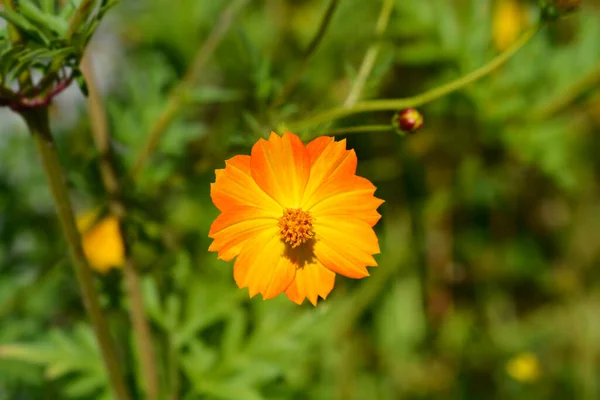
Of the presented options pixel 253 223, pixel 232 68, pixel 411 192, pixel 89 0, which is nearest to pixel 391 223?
pixel 411 192

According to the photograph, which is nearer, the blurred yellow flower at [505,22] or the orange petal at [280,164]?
the orange petal at [280,164]

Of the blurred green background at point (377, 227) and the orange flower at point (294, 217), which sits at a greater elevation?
the blurred green background at point (377, 227)

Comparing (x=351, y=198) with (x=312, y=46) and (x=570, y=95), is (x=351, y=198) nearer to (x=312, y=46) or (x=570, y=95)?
(x=312, y=46)

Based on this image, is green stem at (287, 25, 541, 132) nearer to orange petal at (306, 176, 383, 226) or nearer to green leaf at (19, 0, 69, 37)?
orange petal at (306, 176, 383, 226)

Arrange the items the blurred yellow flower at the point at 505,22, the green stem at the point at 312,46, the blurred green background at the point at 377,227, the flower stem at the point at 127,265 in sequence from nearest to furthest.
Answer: the green stem at the point at 312,46, the flower stem at the point at 127,265, the blurred green background at the point at 377,227, the blurred yellow flower at the point at 505,22

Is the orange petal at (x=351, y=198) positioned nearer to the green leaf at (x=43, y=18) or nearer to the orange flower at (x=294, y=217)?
the orange flower at (x=294, y=217)

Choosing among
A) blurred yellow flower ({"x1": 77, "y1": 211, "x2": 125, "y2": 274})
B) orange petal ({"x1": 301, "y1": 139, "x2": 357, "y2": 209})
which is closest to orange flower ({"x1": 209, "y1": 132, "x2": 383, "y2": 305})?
orange petal ({"x1": 301, "y1": 139, "x2": 357, "y2": 209})

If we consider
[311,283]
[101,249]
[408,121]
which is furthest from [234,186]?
[101,249]

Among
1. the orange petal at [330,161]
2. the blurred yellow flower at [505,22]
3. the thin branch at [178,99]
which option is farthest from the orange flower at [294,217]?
the blurred yellow flower at [505,22]
